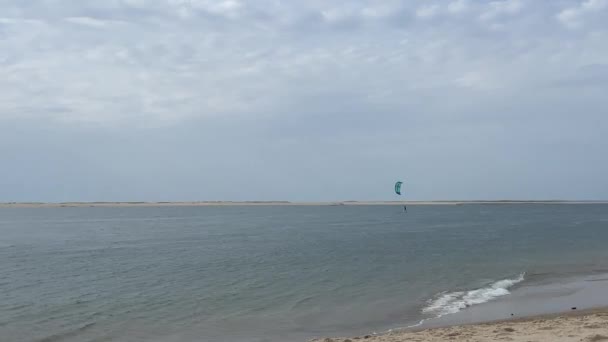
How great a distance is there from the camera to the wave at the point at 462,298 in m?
19.6

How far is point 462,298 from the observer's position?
71.9 feet

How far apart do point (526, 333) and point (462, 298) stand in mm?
8999

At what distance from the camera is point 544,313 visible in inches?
715

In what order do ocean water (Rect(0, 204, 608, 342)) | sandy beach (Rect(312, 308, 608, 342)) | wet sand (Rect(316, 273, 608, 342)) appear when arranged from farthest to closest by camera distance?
ocean water (Rect(0, 204, 608, 342)) → wet sand (Rect(316, 273, 608, 342)) → sandy beach (Rect(312, 308, 608, 342))

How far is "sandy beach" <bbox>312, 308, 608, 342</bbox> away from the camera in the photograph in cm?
1210

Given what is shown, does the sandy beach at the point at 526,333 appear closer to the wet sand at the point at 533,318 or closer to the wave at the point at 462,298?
the wet sand at the point at 533,318

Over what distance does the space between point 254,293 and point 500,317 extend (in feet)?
33.6

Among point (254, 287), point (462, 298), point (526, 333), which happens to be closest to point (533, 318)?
point (526, 333)

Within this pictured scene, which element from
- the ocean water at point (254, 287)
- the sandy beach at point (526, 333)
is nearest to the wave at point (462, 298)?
the ocean water at point (254, 287)

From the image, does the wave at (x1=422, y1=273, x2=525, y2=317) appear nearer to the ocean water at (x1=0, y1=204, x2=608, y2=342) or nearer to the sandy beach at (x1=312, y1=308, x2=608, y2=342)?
the ocean water at (x1=0, y1=204, x2=608, y2=342)

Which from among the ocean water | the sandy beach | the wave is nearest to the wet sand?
the sandy beach

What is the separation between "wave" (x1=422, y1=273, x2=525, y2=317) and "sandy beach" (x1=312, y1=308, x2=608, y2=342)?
4.38 metres

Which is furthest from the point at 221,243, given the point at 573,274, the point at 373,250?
the point at 573,274

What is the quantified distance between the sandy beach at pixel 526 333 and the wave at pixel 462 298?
438 cm
